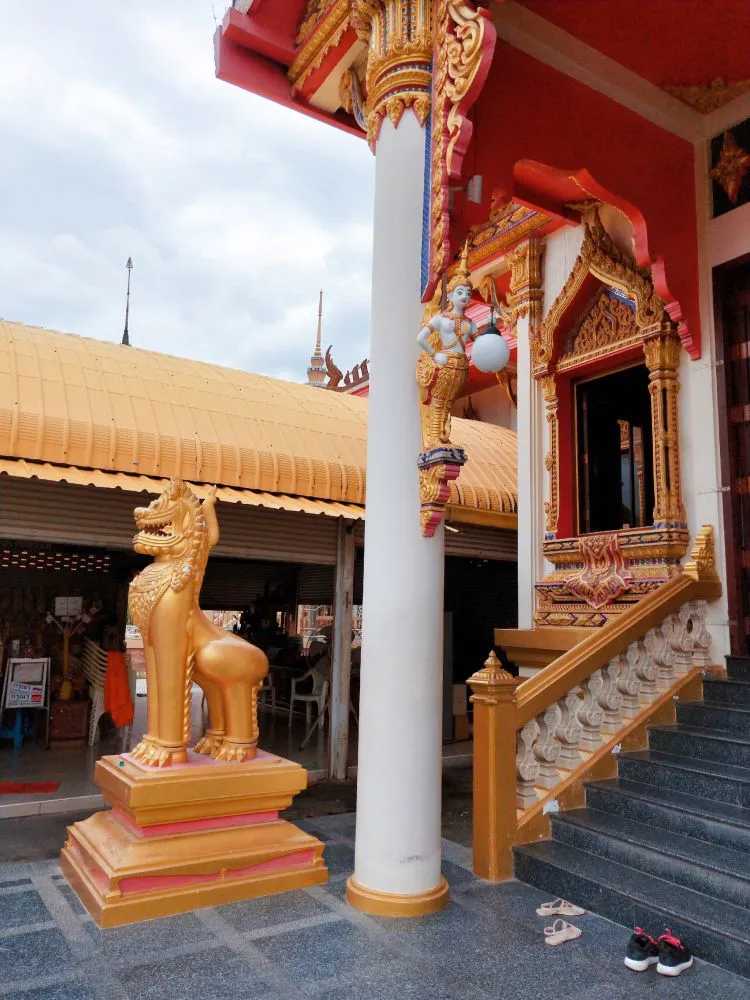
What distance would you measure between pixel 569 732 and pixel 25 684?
6.68 meters

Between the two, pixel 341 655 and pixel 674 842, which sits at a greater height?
pixel 341 655

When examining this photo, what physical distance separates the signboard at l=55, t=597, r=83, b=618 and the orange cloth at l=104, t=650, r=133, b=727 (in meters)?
2.58

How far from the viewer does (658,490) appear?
6445 mm

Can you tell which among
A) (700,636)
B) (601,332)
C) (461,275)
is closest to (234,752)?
(461,275)

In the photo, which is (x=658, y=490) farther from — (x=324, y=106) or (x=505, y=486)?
(x=324, y=106)

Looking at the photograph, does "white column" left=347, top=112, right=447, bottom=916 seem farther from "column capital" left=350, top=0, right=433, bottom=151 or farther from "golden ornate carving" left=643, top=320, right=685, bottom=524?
"golden ornate carving" left=643, top=320, right=685, bottom=524

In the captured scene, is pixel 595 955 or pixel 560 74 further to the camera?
pixel 560 74

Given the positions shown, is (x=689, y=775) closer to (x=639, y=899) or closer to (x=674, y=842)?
(x=674, y=842)

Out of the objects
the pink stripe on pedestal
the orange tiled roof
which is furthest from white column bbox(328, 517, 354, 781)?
the pink stripe on pedestal

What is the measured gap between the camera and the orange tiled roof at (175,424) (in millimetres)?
6457

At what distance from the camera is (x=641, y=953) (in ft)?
11.0

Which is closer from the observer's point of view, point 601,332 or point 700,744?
point 700,744

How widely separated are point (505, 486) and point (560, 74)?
4.76 m

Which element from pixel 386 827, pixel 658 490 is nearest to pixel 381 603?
pixel 386 827
